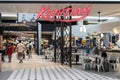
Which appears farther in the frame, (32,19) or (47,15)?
(32,19)

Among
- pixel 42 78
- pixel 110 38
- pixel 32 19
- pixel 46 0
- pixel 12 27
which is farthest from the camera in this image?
pixel 12 27

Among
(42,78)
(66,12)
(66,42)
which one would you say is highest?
(66,12)

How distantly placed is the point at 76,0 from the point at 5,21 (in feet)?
81.2

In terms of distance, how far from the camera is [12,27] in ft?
130

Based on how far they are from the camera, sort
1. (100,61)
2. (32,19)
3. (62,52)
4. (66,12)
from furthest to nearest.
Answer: (32,19) < (62,52) < (100,61) < (66,12)

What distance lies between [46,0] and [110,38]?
19.0 m

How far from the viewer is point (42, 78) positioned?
39.9 feet

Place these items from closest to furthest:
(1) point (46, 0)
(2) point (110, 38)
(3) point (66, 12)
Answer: (1) point (46, 0) < (3) point (66, 12) < (2) point (110, 38)

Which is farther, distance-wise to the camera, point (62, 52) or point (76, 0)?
point (62, 52)

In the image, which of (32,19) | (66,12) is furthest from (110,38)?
(66,12)

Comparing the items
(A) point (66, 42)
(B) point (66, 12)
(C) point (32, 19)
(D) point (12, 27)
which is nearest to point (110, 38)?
(C) point (32, 19)

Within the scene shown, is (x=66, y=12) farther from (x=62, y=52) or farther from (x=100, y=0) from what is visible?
(x=62, y=52)

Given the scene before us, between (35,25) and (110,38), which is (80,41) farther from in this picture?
(110,38)

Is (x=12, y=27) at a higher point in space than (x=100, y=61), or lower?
higher
